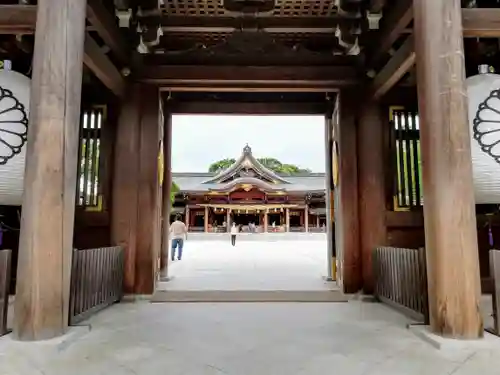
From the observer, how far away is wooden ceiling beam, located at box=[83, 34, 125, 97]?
13.0 feet

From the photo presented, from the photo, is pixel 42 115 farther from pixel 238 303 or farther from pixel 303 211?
pixel 303 211

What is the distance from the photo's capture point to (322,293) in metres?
5.20

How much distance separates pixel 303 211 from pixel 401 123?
26298 mm

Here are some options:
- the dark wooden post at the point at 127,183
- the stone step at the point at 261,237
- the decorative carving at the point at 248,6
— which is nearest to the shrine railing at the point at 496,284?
the decorative carving at the point at 248,6

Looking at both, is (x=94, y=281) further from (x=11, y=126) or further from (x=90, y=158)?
(x=90, y=158)

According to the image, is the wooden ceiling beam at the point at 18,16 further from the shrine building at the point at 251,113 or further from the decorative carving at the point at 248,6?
the decorative carving at the point at 248,6

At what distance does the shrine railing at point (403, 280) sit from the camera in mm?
3535

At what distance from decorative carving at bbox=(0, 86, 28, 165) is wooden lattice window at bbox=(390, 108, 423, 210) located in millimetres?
4405

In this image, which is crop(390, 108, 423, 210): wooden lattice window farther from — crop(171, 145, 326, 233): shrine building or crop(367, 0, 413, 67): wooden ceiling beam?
crop(171, 145, 326, 233): shrine building

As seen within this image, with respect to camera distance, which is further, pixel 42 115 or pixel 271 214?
pixel 271 214

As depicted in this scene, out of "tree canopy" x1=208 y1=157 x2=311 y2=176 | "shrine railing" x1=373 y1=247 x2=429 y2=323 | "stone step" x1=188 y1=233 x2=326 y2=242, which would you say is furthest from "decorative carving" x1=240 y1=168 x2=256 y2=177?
"shrine railing" x1=373 y1=247 x2=429 y2=323

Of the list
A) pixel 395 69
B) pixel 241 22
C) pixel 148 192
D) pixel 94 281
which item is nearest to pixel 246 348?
pixel 94 281

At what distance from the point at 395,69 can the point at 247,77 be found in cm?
185

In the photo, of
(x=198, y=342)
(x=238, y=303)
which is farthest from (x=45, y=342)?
(x=238, y=303)
